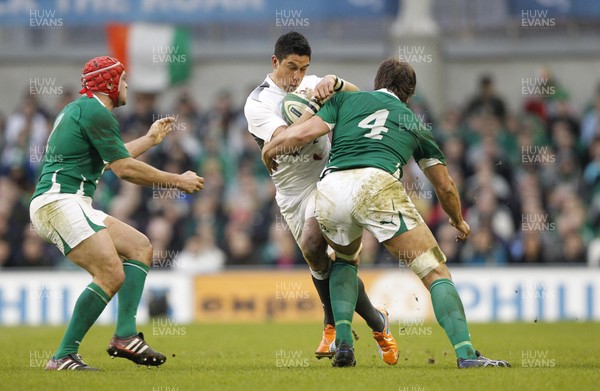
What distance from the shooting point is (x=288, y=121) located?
970cm

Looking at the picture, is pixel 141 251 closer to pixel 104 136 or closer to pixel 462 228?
pixel 104 136

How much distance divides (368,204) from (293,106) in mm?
1357

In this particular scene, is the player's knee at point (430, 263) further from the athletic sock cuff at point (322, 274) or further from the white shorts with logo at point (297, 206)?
the white shorts with logo at point (297, 206)

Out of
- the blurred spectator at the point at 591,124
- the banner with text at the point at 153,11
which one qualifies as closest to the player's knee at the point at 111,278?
the blurred spectator at the point at 591,124

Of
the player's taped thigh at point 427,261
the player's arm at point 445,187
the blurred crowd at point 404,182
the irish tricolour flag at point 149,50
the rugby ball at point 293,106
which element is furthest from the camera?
the irish tricolour flag at point 149,50

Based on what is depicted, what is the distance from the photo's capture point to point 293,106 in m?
9.66

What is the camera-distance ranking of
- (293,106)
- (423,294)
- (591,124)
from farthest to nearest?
(591,124) → (423,294) → (293,106)

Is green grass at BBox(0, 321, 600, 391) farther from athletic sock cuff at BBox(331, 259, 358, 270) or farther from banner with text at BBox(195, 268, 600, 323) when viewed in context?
banner with text at BBox(195, 268, 600, 323)

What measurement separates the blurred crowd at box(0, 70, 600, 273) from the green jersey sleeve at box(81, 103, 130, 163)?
27.9 ft

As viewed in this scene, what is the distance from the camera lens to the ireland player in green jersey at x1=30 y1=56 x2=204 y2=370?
8883mm

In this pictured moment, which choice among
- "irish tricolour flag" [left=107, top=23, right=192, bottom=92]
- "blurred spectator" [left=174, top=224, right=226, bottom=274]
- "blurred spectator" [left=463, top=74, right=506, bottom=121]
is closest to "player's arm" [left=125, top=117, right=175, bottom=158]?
"blurred spectator" [left=174, top=224, right=226, bottom=274]

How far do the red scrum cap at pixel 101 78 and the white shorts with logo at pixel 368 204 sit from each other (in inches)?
76.0

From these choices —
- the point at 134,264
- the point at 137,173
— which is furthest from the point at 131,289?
the point at 137,173

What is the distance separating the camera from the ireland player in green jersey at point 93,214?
888 centimetres
